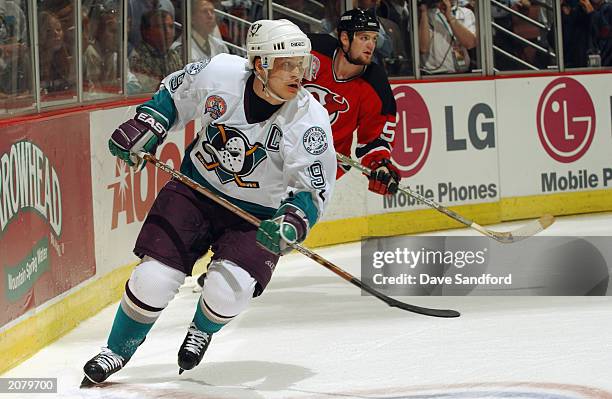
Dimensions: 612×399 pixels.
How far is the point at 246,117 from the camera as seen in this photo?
13.2 feet

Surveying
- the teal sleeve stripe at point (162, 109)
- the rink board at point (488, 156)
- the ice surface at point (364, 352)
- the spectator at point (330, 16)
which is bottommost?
the ice surface at point (364, 352)

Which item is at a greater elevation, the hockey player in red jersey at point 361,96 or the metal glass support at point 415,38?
the metal glass support at point 415,38

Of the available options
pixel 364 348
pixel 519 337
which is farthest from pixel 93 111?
pixel 519 337

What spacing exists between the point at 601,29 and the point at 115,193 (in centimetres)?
459

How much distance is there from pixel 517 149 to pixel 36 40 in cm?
432

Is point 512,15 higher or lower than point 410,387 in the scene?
higher

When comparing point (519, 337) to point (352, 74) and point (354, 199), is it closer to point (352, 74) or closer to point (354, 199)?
point (352, 74)

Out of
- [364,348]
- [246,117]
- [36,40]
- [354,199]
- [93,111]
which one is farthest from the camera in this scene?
[354,199]

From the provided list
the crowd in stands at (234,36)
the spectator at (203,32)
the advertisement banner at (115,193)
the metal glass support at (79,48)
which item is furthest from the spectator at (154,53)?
the metal glass support at (79,48)

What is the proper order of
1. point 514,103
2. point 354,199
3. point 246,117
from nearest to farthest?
1. point 246,117
2. point 354,199
3. point 514,103

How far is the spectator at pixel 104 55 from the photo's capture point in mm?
6016

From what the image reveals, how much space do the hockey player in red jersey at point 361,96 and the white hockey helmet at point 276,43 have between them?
183cm

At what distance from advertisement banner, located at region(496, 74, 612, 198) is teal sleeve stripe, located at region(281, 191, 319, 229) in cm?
490

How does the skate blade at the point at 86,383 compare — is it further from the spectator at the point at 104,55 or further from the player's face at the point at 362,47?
the player's face at the point at 362,47
